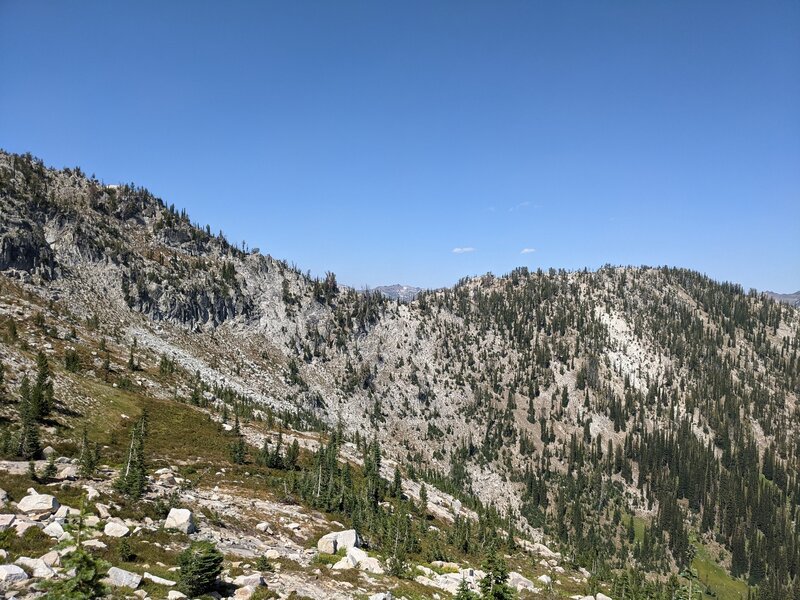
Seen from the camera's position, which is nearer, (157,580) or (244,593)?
(157,580)

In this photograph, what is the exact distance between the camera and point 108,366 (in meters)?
89.1

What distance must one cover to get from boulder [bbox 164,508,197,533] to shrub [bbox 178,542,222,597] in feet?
35.7

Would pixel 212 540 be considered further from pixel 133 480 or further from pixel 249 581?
pixel 133 480

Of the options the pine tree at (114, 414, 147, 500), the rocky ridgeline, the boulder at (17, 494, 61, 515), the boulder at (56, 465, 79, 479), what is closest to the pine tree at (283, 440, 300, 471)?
the rocky ridgeline

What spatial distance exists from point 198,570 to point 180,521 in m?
A: 13.1

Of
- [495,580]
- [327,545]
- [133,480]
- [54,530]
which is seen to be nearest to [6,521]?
[54,530]

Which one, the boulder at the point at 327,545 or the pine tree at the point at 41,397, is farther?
the pine tree at the point at 41,397

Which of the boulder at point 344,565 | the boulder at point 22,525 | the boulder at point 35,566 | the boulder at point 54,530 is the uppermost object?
the boulder at point 35,566

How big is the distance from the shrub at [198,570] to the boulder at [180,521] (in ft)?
35.7

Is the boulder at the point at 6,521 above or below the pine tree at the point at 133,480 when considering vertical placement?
above

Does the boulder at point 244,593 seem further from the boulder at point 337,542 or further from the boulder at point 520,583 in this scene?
the boulder at point 520,583

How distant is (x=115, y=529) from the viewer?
30.2m

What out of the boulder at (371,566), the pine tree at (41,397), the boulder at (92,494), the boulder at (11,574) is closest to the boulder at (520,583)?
the boulder at (371,566)

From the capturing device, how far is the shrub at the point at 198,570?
982 inches
